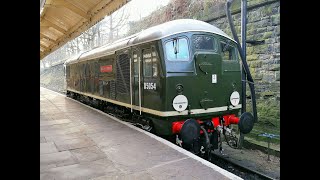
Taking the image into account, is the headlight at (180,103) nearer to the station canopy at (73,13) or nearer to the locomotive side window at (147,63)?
the locomotive side window at (147,63)

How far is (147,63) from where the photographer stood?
6559 millimetres

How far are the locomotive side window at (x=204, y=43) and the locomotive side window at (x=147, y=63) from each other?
3.69 ft

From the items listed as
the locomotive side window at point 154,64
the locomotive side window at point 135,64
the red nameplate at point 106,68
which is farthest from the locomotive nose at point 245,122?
the red nameplate at point 106,68

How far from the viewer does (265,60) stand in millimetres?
9109

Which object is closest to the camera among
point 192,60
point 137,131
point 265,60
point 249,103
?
point 192,60

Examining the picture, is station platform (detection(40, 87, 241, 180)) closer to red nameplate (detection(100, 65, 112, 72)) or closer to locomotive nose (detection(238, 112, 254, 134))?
locomotive nose (detection(238, 112, 254, 134))

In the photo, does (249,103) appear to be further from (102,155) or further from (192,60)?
(102,155)

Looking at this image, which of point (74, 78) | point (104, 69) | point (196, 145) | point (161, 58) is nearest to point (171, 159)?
point (196, 145)

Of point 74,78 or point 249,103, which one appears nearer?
point 249,103

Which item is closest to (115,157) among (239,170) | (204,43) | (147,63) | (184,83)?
(184,83)

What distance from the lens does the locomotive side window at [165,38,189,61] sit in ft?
20.0
